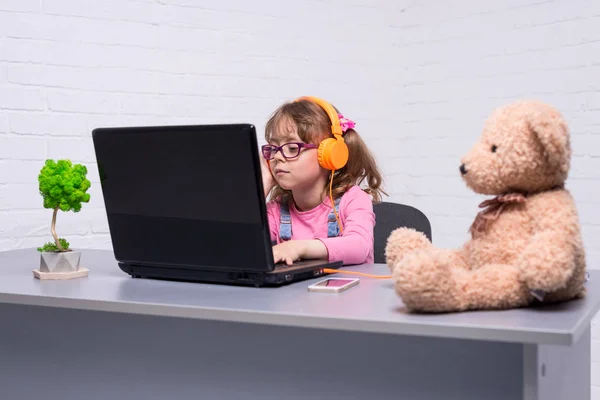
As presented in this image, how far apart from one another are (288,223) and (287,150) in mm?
220

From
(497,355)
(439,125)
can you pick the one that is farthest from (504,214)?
(439,125)

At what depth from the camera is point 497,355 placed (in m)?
0.98

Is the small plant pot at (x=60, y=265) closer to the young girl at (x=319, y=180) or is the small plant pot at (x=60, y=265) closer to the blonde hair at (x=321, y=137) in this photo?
the young girl at (x=319, y=180)

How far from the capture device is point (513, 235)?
1.06 meters

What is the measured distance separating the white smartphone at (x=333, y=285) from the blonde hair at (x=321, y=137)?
583 millimetres

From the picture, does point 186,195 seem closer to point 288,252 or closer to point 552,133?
point 288,252

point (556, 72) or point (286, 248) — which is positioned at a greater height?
point (556, 72)

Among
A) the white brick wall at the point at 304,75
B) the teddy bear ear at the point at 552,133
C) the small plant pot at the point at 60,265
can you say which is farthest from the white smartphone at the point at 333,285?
the white brick wall at the point at 304,75

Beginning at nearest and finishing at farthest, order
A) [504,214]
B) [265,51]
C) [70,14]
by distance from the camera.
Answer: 1. [504,214]
2. [70,14]
3. [265,51]

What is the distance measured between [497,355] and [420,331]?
136 mm

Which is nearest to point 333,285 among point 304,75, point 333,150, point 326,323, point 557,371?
point 326,323

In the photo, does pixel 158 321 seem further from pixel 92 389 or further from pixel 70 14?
pixel 70 14

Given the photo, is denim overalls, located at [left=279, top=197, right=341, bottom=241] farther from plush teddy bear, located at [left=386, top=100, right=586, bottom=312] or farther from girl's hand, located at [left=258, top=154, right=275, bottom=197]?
plush teddy bear, located at [left=386, top=100, right=586, bottom=312]

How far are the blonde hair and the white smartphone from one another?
0.58 metres
